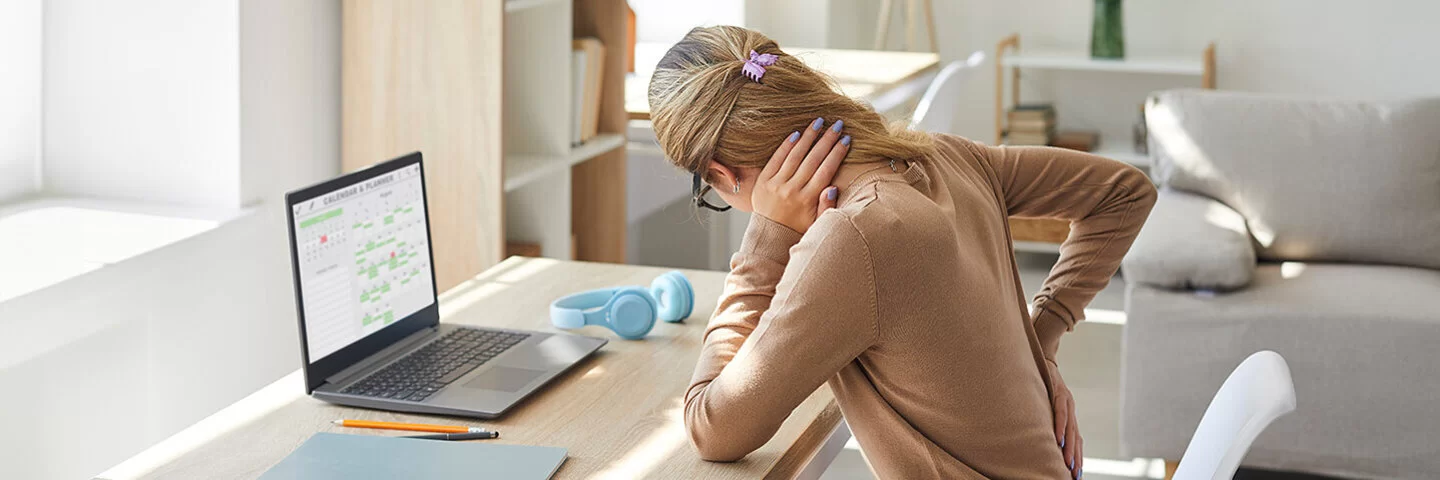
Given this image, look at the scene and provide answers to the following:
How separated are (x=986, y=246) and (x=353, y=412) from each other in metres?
0.73

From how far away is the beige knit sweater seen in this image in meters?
1.24

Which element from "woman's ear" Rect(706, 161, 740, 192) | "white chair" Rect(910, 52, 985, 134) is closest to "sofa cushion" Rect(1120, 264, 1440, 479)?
"white chair" Rect(910, 52, 985, 134)

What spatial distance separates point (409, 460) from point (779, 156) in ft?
1.57

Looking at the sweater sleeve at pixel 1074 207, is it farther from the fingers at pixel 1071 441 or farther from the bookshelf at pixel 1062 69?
the bookshelf at pixel 1062 69

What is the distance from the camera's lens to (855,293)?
1.24 meters

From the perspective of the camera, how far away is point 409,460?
1401mm

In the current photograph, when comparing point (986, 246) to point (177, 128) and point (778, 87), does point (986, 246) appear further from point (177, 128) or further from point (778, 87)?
point (177, 128)

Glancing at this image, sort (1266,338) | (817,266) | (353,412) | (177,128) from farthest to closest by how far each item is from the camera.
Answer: (1266,338)
(177,128)
(353,412)
(817,266)

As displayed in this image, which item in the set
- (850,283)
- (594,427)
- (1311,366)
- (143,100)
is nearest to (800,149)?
(850,283)

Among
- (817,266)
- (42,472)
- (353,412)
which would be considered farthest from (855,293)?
(42,472)

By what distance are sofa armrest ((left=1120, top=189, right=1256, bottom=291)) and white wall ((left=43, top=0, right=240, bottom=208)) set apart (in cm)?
181

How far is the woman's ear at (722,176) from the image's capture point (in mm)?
1381

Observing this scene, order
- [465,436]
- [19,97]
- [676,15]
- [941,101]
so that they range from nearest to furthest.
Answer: [465,436]
[19,97]
[941,101]
[676,15]

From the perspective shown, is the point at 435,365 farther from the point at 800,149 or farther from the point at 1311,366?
the point at 1311,366
